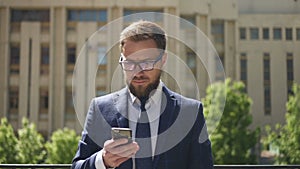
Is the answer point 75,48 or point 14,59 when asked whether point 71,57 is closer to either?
point 75,48

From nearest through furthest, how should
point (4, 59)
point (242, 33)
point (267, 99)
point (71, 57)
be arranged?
point (4, 59)
point (71, 57)
point (267, 99)
point (242, 33)

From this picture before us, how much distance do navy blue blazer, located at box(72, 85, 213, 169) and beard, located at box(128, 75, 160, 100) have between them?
0.21ft

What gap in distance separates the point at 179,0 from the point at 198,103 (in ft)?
75.4

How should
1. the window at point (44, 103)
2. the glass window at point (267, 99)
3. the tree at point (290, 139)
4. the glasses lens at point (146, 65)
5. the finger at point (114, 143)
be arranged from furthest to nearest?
1. the glass window at point (267, 99)
2. the window at point (44, 103)
3. the tree at point (290, 139)
4. the glasses lens at point (146, 65)
5. the finger at point (114, 143)

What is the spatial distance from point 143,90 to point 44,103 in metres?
24.7

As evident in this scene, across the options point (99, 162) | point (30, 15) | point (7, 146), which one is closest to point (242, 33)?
point (30, 15)

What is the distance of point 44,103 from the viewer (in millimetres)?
25391

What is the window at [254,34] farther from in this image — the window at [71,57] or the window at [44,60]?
the window at [44,60]

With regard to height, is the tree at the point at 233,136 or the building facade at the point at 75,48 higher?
the building facade at the point at 75,48

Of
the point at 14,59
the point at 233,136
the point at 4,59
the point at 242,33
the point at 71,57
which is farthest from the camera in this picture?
the point at 242,33

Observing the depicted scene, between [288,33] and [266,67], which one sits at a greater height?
[288,33]

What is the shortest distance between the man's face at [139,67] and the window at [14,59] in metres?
24.8

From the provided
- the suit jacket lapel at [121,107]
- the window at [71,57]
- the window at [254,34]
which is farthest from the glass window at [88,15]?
the suit jacket lapel at [121,107]

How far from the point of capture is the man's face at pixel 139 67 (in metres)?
1.44
